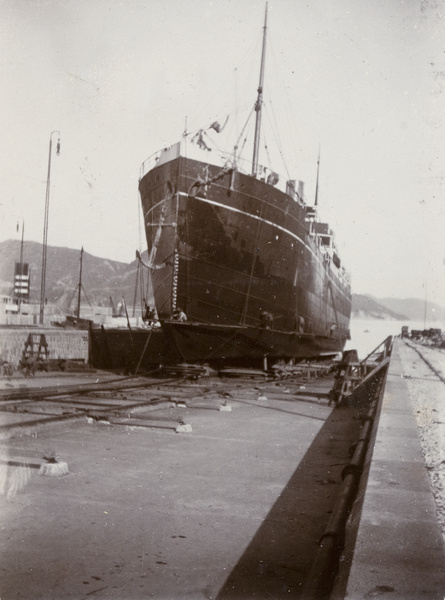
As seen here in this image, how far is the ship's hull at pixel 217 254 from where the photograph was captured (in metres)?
15.5

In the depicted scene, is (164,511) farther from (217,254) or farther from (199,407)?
(217,254)

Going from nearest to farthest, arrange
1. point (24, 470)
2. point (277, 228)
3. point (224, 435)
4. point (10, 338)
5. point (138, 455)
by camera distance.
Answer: point (24, 470)
point (138, 455)
point (224, 435)
point (10, 338)
point (277, 228)

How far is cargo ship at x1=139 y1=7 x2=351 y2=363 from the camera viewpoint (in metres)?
15.5

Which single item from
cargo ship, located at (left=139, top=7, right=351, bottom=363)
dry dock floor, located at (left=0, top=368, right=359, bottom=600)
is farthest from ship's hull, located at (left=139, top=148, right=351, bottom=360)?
dry dock floor, located at (left=0, top=368, right=359, bottom=600)

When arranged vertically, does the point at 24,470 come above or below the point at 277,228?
below

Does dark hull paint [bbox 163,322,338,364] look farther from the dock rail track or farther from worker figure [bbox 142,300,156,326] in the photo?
worker figure [bbox 142,300,156,326]

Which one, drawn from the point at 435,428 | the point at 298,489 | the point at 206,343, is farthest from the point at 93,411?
the point at 206,343

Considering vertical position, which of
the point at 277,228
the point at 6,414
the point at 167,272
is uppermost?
the point at 277,228

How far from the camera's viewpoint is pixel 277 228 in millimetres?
17219

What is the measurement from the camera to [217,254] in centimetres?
1572

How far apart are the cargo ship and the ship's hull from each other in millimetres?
26

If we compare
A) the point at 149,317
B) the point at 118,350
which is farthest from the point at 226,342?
the point at 118,350

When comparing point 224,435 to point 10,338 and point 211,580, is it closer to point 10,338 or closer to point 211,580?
point 211,580

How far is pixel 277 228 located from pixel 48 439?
12.4 metres
